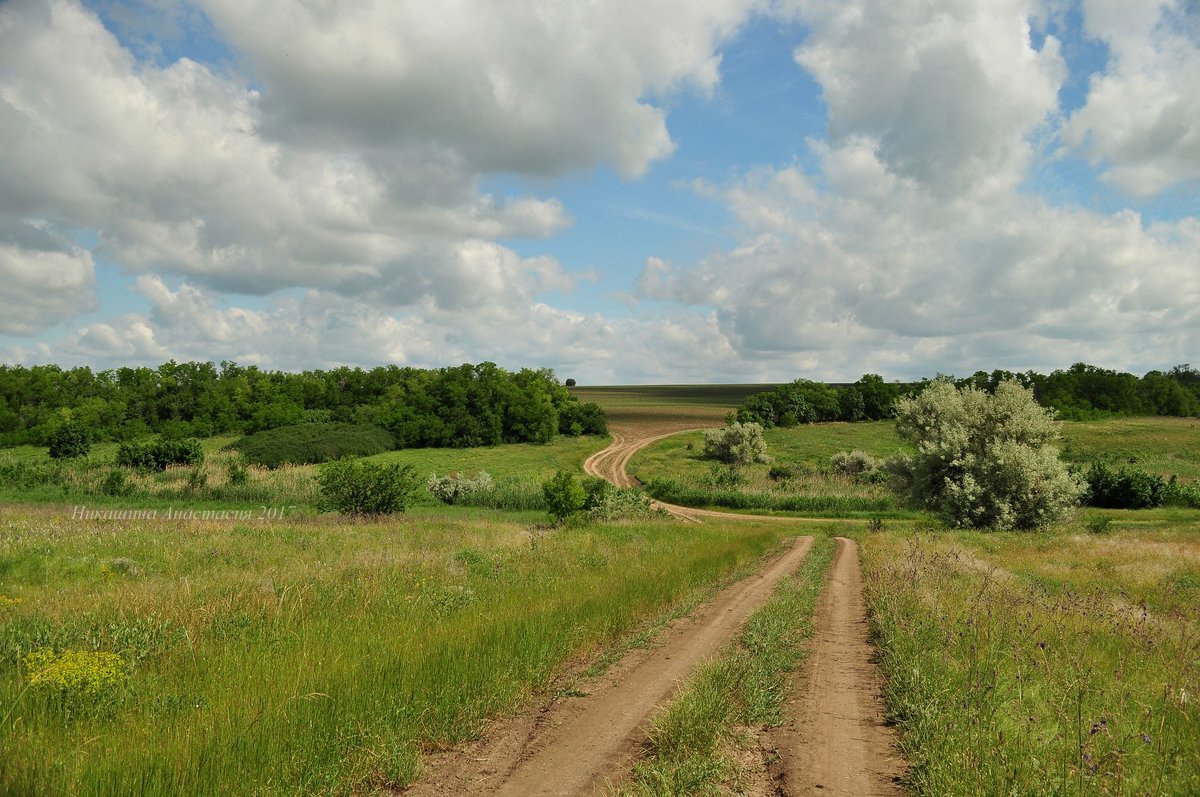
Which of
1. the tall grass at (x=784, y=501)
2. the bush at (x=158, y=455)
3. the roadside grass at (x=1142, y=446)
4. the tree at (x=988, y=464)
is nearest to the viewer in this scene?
the tree at (x=988, y=464)

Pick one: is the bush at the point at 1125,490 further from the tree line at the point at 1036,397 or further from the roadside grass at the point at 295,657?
the roadside grass at the point at 295,657

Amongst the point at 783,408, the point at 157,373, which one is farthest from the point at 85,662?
the point at 157,373

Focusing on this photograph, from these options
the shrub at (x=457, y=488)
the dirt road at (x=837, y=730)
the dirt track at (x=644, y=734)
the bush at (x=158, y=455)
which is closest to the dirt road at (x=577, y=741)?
the dirt track at (x=644, y=734)

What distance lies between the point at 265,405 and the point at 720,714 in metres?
118

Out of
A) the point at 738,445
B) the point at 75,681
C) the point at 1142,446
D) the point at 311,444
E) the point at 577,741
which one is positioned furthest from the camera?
the point at 1142,446

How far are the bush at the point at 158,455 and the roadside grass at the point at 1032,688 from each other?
2330 inches

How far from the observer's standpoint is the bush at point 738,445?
83.6 m

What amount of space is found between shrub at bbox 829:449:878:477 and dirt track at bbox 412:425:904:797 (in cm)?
6225

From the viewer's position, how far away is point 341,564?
47.4 feet

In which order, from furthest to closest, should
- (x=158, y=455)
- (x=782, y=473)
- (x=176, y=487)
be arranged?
1. (x=782, y=473)
2. (x=158, y=455)
3. (x=176, y=487)

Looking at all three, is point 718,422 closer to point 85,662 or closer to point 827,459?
point 827,459

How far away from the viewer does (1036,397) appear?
14738 cm

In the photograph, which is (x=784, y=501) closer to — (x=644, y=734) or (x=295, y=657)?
(x=644, y=734)

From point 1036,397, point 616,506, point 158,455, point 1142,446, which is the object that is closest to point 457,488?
point 616,506
